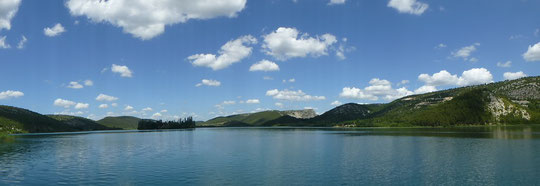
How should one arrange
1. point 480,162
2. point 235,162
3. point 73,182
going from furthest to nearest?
point 235,162, point 480,162, point 73,182

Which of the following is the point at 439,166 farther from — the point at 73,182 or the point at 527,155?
the point at 73,182

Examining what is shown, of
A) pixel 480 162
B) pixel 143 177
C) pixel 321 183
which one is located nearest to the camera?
pixel 321 183

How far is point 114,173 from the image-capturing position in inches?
2328

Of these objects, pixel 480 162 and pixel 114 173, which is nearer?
pixel 114 173

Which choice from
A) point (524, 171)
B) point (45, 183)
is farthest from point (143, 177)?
point (524, 171)

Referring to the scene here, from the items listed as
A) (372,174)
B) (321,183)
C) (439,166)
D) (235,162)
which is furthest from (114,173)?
(439,166)

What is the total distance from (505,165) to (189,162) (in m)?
61.9

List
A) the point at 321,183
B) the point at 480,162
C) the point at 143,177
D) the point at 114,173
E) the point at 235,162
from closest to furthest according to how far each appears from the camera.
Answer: the point at 321,183 → the point at 143,177 → the point at 114,173 → the point at 480,162 → the point at 235,162

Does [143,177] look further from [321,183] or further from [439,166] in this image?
[439,166]

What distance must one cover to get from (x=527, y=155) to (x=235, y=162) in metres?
65.0

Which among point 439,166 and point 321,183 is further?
point 439,166

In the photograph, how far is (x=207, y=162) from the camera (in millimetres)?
72438

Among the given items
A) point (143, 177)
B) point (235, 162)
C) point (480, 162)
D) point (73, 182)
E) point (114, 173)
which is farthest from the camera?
point (235, 162)

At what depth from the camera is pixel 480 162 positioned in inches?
2586
